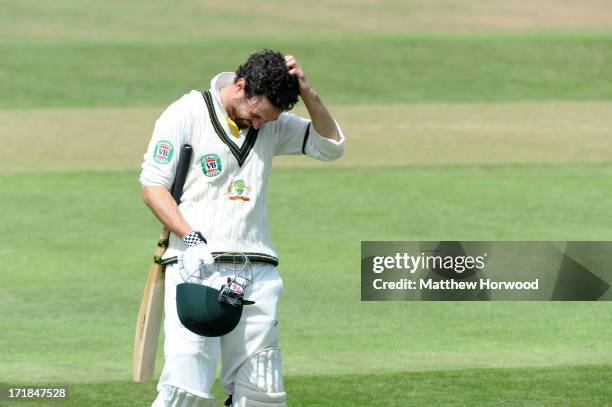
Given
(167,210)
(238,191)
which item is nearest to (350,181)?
(238,191)

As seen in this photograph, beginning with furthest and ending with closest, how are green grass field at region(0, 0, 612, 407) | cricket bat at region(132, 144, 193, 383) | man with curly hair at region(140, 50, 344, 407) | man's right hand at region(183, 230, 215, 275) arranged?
1. green grass field at region(0, 0, 612, 407)
2. cricket bat at region(132, 144, 193, 383)
3. man with curly hair at region(140, 50, 344, 407)
4. man's right hand at region(183, 230, 215, 275)

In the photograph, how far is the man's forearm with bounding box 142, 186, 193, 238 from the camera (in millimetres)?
6824

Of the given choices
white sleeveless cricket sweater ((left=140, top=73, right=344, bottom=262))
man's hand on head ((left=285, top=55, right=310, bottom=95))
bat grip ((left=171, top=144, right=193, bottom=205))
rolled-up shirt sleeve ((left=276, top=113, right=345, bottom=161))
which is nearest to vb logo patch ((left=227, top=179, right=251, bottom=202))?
white sleeveless cricket sweater ((left=140, top=73, right=344, bottom=262))

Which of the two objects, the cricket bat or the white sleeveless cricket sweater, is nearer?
the white sleeveless cricket sweater

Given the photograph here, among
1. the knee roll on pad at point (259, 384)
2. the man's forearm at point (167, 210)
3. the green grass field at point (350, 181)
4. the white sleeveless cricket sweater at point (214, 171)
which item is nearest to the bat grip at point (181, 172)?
the white sleeveless cricket sweater at point (214, 171)

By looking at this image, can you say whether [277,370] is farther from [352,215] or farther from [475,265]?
[352,215]

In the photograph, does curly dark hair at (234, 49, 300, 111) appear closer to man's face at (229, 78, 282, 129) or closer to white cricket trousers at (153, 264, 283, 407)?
man's face at (229, 78, 282, 129)

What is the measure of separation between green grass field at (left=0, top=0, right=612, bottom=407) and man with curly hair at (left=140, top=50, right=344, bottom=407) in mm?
2417

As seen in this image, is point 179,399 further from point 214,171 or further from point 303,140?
point 303,140

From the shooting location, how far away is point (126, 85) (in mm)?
30625

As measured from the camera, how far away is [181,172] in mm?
7023

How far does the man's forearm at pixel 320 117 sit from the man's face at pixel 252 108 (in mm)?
221

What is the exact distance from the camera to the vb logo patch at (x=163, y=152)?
691 cm

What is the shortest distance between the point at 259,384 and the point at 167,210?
3.18 ft
